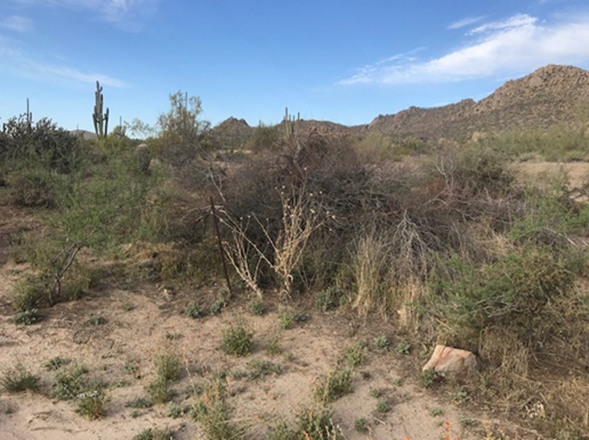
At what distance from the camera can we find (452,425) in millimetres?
3518

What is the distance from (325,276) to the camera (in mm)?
6168

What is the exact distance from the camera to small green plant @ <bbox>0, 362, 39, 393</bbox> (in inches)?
157

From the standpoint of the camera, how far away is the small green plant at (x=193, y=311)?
5.49 metres

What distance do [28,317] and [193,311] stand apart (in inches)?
71.7

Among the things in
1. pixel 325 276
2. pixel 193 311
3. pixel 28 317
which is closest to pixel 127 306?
pixel 193 311

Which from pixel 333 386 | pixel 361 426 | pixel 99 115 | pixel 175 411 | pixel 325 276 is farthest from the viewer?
pixel 99 115

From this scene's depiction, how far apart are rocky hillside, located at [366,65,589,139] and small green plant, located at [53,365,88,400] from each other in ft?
108

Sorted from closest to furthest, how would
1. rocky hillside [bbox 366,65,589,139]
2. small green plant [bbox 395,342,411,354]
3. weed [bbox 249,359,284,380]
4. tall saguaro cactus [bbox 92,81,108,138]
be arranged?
weed [bbox 249,359,284,380]
small green plant [bbox 395,342,411,354]
tall saguaro cactus [bbox 92,81,108,138]
rocky hillside [bbox 366,65,589,139]

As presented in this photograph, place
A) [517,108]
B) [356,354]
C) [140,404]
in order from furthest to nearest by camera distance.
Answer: [517,108], [356,354], [140,404]

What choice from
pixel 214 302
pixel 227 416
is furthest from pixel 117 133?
pixel 227 416

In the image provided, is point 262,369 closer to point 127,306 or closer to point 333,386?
point 333,386

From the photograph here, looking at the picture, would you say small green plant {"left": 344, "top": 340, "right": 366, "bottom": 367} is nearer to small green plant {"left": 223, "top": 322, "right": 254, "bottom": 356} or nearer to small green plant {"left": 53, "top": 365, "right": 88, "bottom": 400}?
small green plant {"left": 223, "top": 322, "right": 254, "bottom": 356}

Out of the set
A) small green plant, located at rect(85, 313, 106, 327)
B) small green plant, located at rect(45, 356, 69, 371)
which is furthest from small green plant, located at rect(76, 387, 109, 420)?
small green plant, located at rect(85, 313, 106, 327)

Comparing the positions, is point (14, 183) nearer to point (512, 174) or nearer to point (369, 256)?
point (369, 256)
